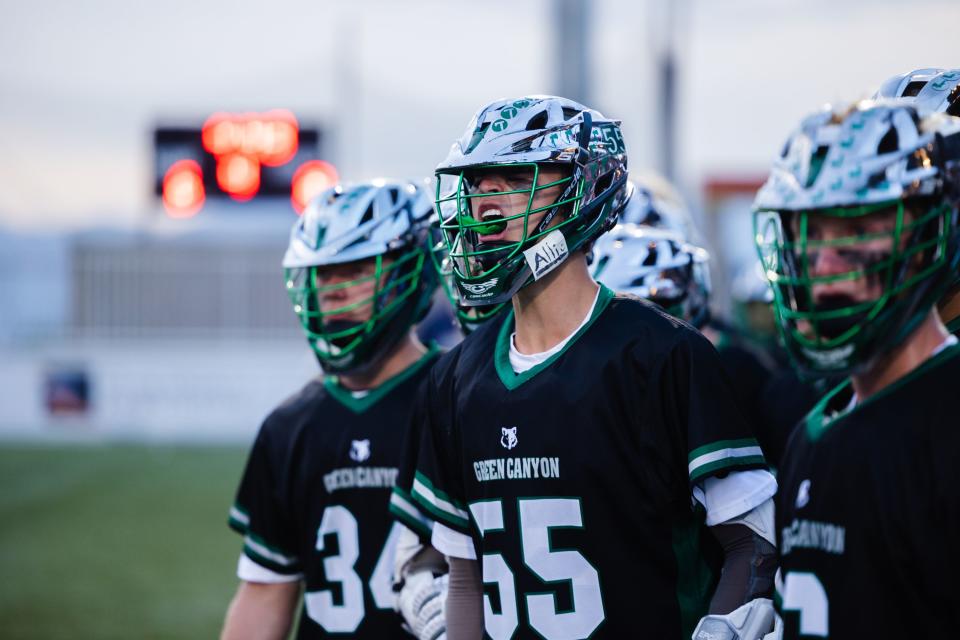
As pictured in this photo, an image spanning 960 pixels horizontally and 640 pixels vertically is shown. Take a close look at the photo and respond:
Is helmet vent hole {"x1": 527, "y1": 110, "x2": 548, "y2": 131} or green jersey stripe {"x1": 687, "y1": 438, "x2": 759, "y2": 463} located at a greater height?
helmet vent hole {"x1": 527, "y1": 110, "x2": 548, "y2": 131}

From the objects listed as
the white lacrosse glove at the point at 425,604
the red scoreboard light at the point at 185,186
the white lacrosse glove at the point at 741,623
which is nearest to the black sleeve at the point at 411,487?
the white lacrosse glove at the point at 425,604

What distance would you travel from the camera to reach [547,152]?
288cm

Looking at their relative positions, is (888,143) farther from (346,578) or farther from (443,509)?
(346,578)

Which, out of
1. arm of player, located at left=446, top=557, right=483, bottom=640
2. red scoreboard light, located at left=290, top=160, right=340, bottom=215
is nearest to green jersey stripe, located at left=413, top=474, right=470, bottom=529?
arm of player, located at left=446, top=557, right=483, bottom=640

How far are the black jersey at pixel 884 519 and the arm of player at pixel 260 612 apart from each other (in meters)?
1.95

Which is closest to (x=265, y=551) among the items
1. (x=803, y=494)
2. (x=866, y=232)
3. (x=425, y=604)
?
(x=425, y=604)

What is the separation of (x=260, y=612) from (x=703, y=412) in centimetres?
179

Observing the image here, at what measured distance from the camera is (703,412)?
2.67 m

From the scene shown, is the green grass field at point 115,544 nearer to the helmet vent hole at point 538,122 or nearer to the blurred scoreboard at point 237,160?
the blurred scoreboard at point 237,160

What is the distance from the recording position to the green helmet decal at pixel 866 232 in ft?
7.16

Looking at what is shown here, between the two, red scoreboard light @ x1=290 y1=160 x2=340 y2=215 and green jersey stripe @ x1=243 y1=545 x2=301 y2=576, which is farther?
red scoreboard light @ x1=290 y1=160 x2=340 y2=215

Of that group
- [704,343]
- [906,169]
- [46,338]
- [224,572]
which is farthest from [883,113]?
[46,338]

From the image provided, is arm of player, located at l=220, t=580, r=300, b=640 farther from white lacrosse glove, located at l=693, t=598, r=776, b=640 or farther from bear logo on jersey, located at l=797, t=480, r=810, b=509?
bear logo on jersey, located at l=797, t=480, r=810, b=509

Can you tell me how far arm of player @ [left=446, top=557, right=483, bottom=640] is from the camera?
3.07 m
